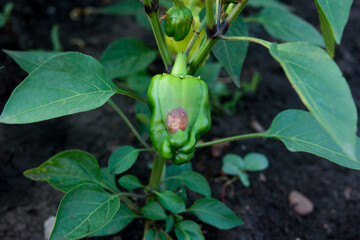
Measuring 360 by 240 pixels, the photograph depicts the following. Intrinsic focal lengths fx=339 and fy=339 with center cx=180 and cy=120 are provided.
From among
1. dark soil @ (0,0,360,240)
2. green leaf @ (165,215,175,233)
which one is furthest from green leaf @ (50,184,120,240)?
dark soil @ (0,0,360,240)

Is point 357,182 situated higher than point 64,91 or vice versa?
point 64,91

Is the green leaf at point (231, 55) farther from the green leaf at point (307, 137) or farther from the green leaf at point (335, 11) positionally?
the green leaf at point (335, 11)

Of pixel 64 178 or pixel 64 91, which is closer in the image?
pixel 64 91

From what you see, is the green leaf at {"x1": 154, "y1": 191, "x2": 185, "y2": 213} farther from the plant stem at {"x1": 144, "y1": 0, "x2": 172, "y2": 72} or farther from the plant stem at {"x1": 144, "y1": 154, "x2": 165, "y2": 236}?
the plant stem at {"x1": 144, "y1": 0, "x2": 172, "y2": 72}

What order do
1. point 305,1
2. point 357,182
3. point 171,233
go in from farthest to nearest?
point 305,1 → point 357,182 → point 171,233

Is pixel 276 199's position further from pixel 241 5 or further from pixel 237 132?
pixel 241 5

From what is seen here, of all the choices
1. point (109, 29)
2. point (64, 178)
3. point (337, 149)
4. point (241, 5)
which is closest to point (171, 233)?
point (64, 178)

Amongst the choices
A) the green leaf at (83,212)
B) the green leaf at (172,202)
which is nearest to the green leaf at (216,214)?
the green leaf at (172,202)

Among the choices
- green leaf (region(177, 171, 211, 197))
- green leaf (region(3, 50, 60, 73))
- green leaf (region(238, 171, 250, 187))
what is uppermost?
green leaf (region(3, 50, 60, 73))
